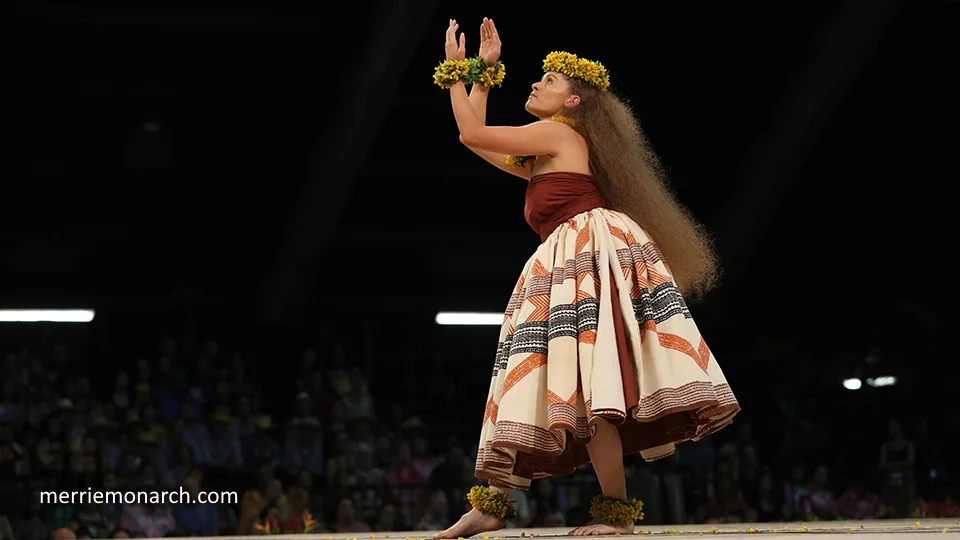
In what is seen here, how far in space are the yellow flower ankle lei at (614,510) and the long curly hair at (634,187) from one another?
600 millimetres

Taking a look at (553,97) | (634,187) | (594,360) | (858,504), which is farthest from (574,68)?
(858,504)

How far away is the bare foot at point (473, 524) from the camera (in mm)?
2604

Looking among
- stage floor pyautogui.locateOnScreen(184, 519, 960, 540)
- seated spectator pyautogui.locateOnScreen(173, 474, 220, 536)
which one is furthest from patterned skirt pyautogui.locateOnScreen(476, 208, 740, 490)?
seated spectator pyautogui.locateOnScreen(173, 474, 220, 536)

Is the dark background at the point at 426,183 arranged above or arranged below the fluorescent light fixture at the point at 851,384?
above

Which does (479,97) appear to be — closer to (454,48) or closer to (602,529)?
(454,48)

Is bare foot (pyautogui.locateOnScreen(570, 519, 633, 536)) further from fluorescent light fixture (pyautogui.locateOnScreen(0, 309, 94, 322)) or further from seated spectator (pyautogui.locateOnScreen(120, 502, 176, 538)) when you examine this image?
fluorescent light fixture (pyautogui.locateOnScreen(0, 309, 94, 322))

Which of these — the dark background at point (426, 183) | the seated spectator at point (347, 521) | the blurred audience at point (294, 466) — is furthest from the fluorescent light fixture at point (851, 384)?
the seated spectator at point (347, 521)

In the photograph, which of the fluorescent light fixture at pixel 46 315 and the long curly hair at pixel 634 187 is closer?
the long curly hair at pixel 634 187

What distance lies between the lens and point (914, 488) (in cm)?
625

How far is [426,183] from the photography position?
620 cm

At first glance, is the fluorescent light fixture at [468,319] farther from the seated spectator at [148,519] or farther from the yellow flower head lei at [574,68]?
the yellow flower head lei at [574,68]

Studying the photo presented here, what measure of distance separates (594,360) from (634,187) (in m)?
0.59

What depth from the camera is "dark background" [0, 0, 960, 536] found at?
19.0ft

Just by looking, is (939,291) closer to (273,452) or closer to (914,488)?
(914,488)
